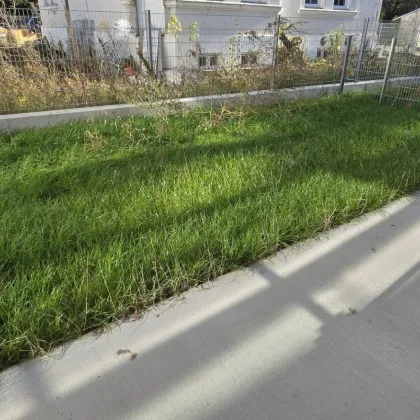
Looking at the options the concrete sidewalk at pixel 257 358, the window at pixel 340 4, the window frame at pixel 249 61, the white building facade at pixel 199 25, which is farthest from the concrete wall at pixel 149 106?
the window at pixel 340 4

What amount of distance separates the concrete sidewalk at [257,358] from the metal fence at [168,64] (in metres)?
3.97

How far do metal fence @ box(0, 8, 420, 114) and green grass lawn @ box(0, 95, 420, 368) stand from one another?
2.60 ft

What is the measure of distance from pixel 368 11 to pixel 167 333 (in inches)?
623

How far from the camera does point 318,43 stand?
852 centimetres

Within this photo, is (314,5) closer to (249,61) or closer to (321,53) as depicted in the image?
(321,53)

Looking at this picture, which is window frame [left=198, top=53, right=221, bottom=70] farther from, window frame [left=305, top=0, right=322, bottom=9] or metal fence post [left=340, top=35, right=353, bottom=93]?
window frame [left=305, top=0, right=322, bottom=9]

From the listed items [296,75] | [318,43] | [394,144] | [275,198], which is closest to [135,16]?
[318,43]

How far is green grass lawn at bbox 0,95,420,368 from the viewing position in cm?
200

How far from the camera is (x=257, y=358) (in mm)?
1732

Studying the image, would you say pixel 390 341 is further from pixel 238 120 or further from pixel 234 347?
pixel 238 120

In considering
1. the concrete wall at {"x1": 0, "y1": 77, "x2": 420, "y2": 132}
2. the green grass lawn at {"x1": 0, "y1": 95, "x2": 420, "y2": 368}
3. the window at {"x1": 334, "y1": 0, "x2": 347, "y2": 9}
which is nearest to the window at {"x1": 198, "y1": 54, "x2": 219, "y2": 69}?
the concrete wall at {"x1": 0, "y1": 77, "x2": 420, "y2": 132}

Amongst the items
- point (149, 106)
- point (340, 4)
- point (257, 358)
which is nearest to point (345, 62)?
point (149, 106)

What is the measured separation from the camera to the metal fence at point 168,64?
5.06 metres

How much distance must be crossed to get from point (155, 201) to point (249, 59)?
447cm
